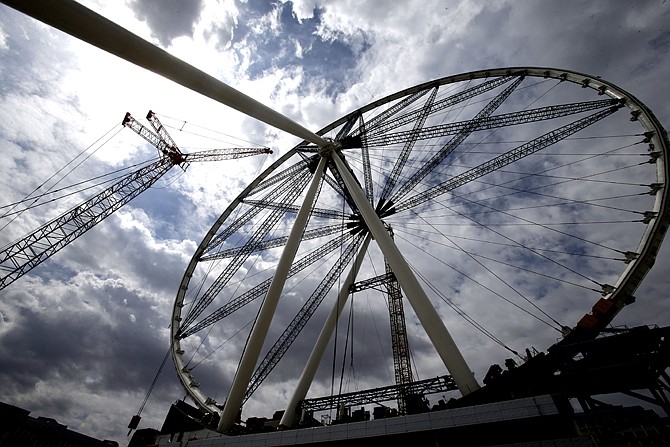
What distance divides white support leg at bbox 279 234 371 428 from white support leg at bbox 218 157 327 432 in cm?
604

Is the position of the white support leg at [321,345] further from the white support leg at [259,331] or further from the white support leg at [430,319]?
the white support leg at [430,319]

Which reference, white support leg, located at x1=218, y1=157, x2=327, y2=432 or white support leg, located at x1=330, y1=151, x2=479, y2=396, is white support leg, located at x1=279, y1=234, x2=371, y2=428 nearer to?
white support leg, located at x1=218, y1=157, x2=327, y2=432

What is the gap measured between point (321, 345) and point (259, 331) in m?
7.87

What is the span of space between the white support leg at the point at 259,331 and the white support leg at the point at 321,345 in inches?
238

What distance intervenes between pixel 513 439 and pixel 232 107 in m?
17.7

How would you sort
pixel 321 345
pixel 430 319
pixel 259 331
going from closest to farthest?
pixel 430 319, pixel 259 331, pixel 321 345

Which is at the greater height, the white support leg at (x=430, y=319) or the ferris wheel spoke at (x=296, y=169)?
the ferris wheel spoke at (x=296, y=169)

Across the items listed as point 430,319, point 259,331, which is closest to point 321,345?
point 259,331

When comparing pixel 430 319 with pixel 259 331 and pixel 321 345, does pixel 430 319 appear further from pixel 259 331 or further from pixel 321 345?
pixel 321 345

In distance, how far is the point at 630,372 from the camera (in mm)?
13078

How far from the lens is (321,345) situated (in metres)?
23.1

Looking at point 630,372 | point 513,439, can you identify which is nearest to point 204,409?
point 513,439

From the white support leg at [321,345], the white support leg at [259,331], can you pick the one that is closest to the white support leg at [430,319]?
the white support leg at [259,331]

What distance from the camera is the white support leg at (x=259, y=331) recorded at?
1620 cm
